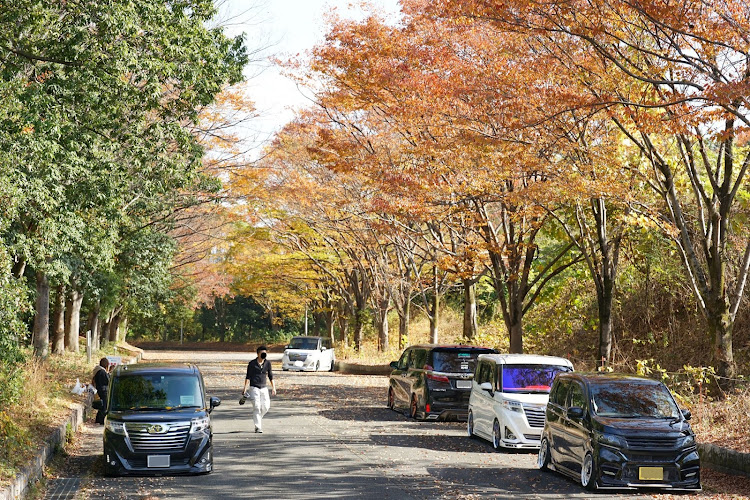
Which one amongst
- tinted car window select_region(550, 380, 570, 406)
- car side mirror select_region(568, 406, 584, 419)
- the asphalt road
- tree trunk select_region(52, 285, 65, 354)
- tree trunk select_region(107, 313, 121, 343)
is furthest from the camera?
tree trunk select_region(107, 313, 121, 343)

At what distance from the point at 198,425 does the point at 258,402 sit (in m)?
4.31

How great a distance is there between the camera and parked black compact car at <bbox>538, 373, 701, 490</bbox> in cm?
1115

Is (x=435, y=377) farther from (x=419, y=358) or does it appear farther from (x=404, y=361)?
(x=404, y=361)

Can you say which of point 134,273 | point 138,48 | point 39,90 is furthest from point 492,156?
point 134,273

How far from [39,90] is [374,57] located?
9.48 meters

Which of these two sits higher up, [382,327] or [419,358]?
[382,327]

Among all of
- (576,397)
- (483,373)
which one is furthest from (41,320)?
(576,397)

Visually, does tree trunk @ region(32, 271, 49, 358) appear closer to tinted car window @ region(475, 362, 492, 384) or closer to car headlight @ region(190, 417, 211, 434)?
car headlight @ region(190, 417, 211, 434)

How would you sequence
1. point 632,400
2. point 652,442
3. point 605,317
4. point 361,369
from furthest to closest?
point 361,369 → point 605,317 → point 632,400 → point 652,442

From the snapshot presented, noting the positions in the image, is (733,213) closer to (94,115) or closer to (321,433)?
(321,433)

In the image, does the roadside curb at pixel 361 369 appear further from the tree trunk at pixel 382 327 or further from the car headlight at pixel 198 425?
the car headlight at pixel 198 425

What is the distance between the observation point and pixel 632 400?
12.2 metres

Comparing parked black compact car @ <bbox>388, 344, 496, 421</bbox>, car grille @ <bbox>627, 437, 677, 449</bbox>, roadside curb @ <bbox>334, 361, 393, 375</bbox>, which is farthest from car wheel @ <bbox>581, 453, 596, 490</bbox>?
roadside curb @ <bbox>334, 361, 393, 375</bbox>

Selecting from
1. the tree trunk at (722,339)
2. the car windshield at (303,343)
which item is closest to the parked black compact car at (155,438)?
the tree trunk at (722,339)
